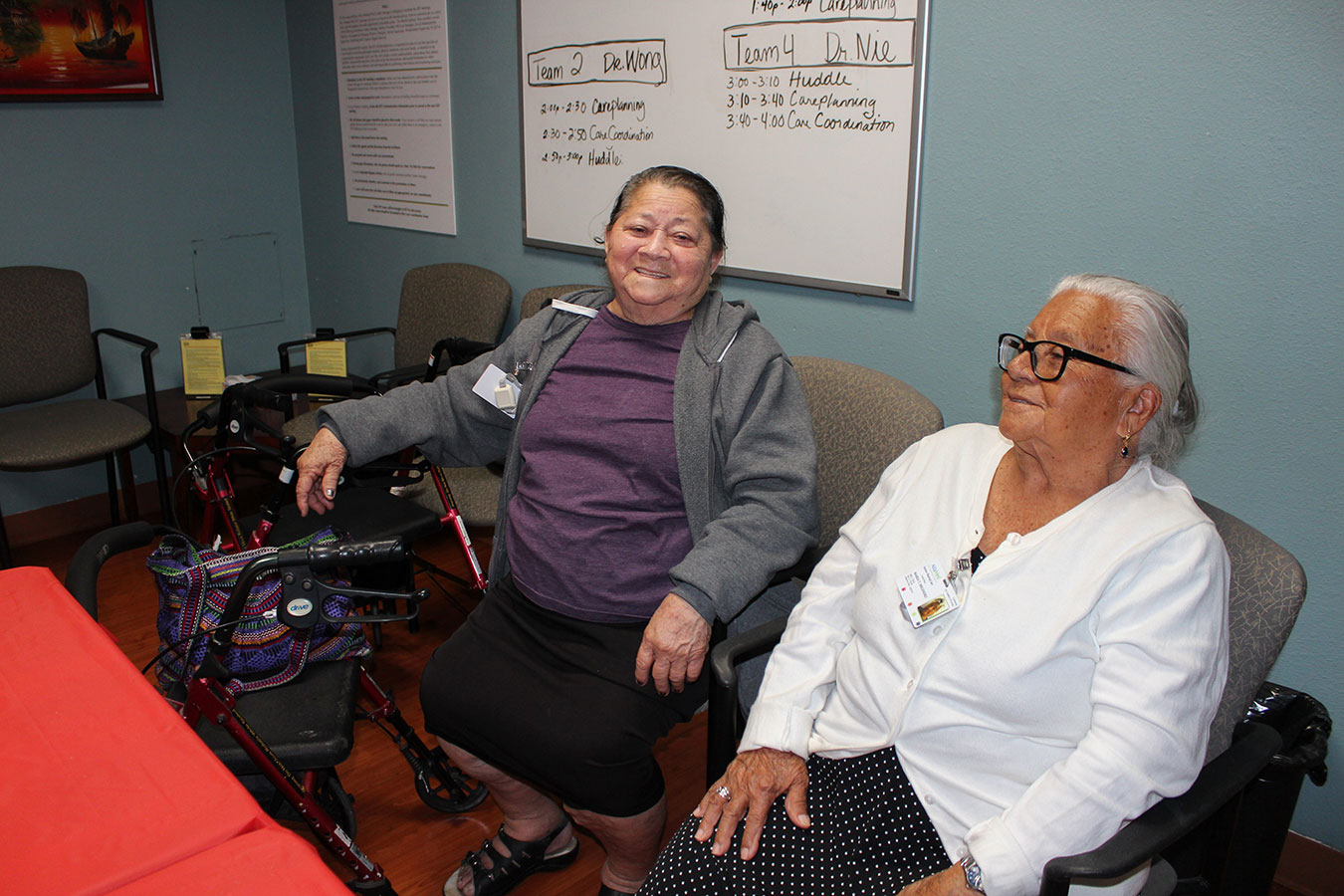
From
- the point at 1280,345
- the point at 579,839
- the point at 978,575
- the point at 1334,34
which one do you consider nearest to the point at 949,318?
the point at 1280,345

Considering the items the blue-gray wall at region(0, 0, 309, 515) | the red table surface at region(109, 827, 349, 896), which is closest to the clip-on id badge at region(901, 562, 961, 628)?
the red table surface at region(109, 827, 349, 896)

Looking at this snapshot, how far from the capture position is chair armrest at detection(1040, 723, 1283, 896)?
1099 mm

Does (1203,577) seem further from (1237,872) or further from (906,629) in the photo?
(1237,872)

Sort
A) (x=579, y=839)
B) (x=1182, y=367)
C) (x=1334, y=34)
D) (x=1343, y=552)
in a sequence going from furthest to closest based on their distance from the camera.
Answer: (x=579, y=839), (x=1343, y=552), (x=1334, y=34), (x=1182, y=367)

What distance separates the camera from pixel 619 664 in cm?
175

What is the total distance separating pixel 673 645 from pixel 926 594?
0.45 m

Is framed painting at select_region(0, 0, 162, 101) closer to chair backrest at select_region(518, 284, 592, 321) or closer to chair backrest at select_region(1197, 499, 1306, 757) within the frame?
chair backrest at select_region(518, 284, 592, 321)

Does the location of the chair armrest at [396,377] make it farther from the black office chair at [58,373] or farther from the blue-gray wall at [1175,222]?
the blue-gray wall at [1175,222]

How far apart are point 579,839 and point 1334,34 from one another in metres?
2.12

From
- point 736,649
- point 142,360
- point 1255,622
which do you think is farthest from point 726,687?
point 142,360

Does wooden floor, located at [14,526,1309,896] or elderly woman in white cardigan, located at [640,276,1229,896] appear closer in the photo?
elderly woman in white cardigan, located at [640,276,1229,896]

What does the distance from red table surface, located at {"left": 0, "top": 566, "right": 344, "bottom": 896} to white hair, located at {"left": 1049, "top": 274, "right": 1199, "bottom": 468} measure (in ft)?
3.85

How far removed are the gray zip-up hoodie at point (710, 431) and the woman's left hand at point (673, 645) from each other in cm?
2

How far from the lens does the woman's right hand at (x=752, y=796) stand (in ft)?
4.64
